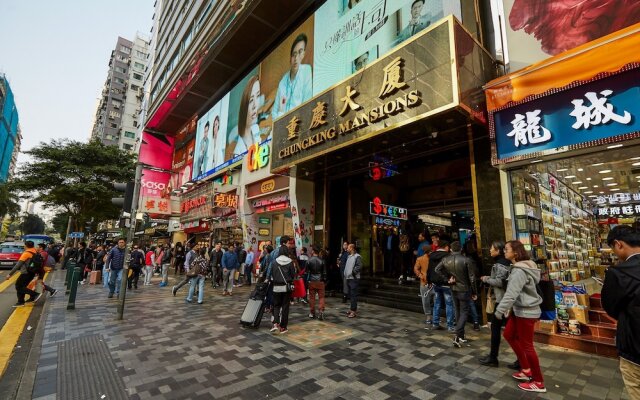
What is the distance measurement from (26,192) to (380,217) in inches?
1049

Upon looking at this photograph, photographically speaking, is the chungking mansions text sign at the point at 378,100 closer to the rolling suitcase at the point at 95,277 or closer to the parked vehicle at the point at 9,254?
the rolling suitcase at the point at 95,277

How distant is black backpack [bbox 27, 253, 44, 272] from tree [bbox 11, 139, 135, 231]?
54.7 ft

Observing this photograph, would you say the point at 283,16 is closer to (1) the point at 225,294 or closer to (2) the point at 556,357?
Answer: (1) the point at 225,294

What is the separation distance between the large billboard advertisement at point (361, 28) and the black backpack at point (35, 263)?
11130 mm

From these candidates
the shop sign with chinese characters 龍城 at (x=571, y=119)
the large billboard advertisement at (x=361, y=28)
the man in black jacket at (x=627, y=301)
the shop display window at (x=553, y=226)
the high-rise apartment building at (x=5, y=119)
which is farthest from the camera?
the high-rise apartment building at (x=5, y=119)

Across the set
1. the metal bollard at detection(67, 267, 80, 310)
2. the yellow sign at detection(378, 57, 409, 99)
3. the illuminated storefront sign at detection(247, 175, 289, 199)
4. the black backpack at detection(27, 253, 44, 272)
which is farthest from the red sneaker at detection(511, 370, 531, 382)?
the black backpack at detection(27, 253, 44, 272)

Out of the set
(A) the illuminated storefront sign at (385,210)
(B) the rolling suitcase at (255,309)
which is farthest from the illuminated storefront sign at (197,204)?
(B) the rolling suitcase at (255,309)

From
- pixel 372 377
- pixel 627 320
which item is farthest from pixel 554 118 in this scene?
pixel 372 377

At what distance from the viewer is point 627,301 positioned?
2.20 meters

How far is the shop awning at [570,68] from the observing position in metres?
4.69

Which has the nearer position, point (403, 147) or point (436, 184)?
point (403, 147)

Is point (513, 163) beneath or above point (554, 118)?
beneath

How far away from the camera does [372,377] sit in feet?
12.8

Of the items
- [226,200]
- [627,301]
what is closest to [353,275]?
[627,301]
